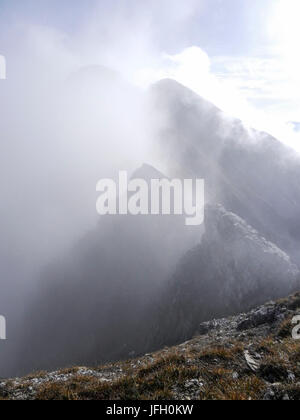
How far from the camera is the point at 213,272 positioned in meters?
63.0

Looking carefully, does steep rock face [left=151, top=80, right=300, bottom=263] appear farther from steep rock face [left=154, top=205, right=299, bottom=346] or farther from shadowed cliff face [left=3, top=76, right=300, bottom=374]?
steep rock face [left=154, top=205, right=299, bottom=346]

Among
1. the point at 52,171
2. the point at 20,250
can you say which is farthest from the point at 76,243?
the point at 52,171

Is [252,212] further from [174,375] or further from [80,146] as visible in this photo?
[80,146]

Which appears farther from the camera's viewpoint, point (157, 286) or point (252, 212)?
point (252, 212)

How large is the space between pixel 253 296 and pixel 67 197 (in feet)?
351

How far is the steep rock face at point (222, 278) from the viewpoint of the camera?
52.9 meters

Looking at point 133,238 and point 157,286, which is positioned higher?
point 133,238

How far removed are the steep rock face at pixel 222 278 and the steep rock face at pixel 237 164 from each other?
23398 millimetres

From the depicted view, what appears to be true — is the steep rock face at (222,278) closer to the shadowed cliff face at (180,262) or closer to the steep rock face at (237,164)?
the shadowed cliff face at (180,262)

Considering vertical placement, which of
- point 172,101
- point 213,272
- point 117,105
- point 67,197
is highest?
point 117,105

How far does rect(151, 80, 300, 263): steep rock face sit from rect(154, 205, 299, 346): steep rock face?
23.4 m

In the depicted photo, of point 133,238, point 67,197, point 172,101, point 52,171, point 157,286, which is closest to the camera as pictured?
point 157,286

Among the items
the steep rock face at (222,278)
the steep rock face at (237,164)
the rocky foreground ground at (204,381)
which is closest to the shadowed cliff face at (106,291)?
the steep rock face at (222,278)

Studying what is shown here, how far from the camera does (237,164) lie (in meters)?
113
